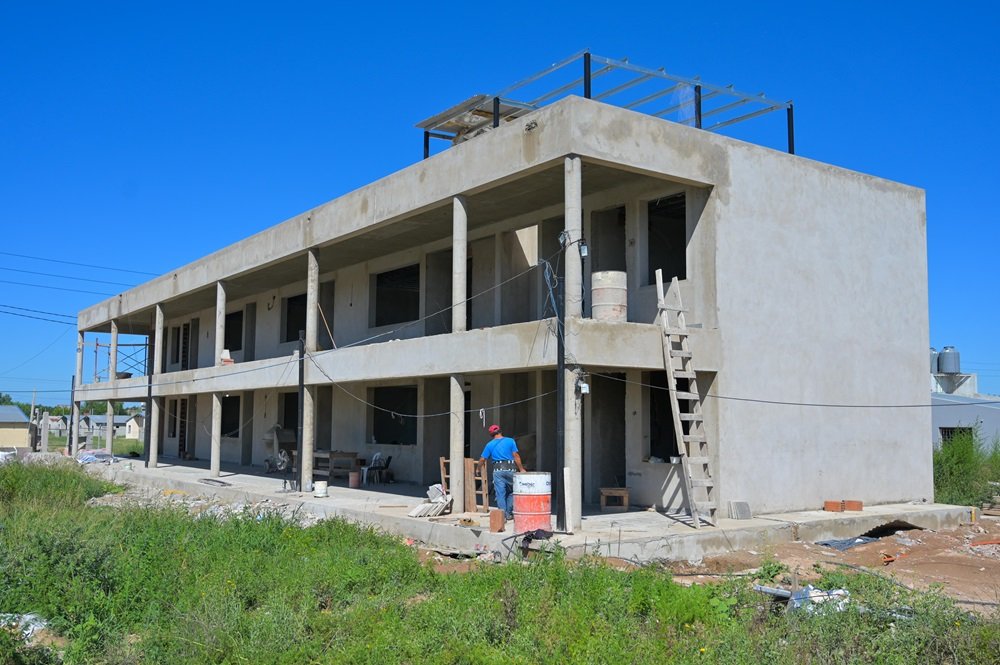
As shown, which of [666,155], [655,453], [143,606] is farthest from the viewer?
[655,453]

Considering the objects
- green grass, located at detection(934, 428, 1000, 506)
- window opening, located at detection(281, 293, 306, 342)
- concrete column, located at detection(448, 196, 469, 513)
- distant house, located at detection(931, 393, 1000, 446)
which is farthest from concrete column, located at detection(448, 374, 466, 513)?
distant house, located at detection(931, 393, 1000, 446)

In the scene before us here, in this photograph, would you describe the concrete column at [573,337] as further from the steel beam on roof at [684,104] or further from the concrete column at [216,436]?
the concrete column at [216,436]

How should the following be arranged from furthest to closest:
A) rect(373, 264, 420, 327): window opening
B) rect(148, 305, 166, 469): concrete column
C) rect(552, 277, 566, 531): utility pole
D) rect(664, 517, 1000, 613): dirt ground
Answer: rect(148, 305, 166, 469): concrete column < rect(373, 264, 420, 327): window opening < rect(552, 277, 566, 531): utility pole < rect(664, 517, 1000, 613): dirt ground

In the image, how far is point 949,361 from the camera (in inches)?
1500

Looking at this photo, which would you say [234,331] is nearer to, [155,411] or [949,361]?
[155,411]

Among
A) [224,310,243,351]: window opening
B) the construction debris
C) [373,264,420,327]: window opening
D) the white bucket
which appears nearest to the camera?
the white bucket

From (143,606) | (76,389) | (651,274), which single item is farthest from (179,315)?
(143,606)

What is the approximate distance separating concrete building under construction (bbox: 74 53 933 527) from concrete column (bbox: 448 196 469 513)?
0.05 meters

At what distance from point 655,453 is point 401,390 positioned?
28.5 ft

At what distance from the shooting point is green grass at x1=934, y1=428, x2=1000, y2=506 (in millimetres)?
21875

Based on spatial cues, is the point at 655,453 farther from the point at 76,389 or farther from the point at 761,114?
the point at 76,389

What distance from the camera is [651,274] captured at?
17172mm

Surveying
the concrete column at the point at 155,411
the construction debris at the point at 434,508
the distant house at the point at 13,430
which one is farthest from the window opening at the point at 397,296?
the distant house at the point at 13,430

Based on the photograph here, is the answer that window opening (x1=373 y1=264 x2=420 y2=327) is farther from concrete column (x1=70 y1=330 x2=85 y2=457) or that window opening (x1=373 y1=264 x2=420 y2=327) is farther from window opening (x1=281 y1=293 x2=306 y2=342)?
concrete column (x1=70 y1=330 x2=85 y2=457)
